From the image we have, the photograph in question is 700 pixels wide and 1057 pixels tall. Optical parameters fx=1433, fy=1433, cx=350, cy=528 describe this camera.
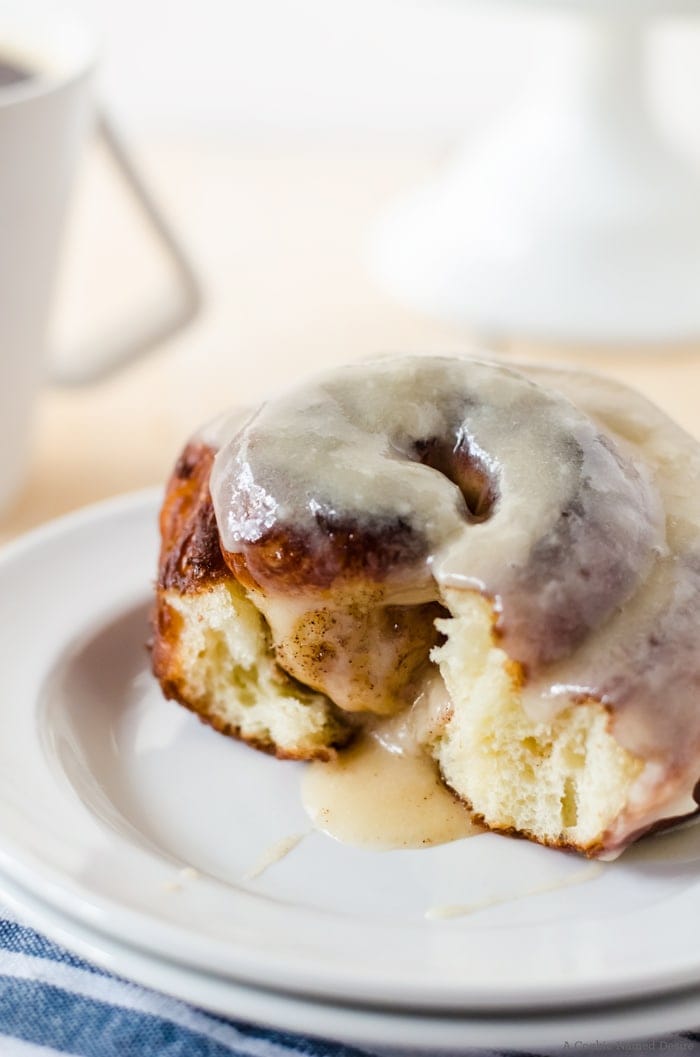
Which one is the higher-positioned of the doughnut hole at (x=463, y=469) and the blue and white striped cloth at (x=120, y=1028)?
the doughnut hole at (x=463, y=469)

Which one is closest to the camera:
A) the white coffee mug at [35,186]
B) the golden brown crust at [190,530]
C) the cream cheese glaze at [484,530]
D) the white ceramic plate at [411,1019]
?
the white ceramic plate at [411,1019]

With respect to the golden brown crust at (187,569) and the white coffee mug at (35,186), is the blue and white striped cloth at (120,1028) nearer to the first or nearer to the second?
the golden brown crust at (187,569)

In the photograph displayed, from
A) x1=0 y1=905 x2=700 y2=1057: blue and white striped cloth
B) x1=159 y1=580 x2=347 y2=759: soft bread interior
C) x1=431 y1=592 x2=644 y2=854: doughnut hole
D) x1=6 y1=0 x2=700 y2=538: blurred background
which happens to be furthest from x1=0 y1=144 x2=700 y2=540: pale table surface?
x1=0 y1=905 x2=700 y2=1057: blue and white striped cloth

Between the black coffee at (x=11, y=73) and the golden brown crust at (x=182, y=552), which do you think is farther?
the black coffee at (x=11, y=73)

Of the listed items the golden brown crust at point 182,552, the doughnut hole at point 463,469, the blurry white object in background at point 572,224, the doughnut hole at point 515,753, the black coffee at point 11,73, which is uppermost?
the black coffee at point 11,73

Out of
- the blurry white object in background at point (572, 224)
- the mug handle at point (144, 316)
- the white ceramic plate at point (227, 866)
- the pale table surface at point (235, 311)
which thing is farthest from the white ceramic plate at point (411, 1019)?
the blurry white object in background at point (572, 224)

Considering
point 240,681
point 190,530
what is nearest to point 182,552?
point 190,530

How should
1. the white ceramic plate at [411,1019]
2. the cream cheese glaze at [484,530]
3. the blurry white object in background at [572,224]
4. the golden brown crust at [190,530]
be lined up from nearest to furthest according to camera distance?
the white ceramic plate at [411,1019] < the cream cheese glaze at [484,530] < the golden brown crust at [190,530] < the blurry white object in background at [572,224]
